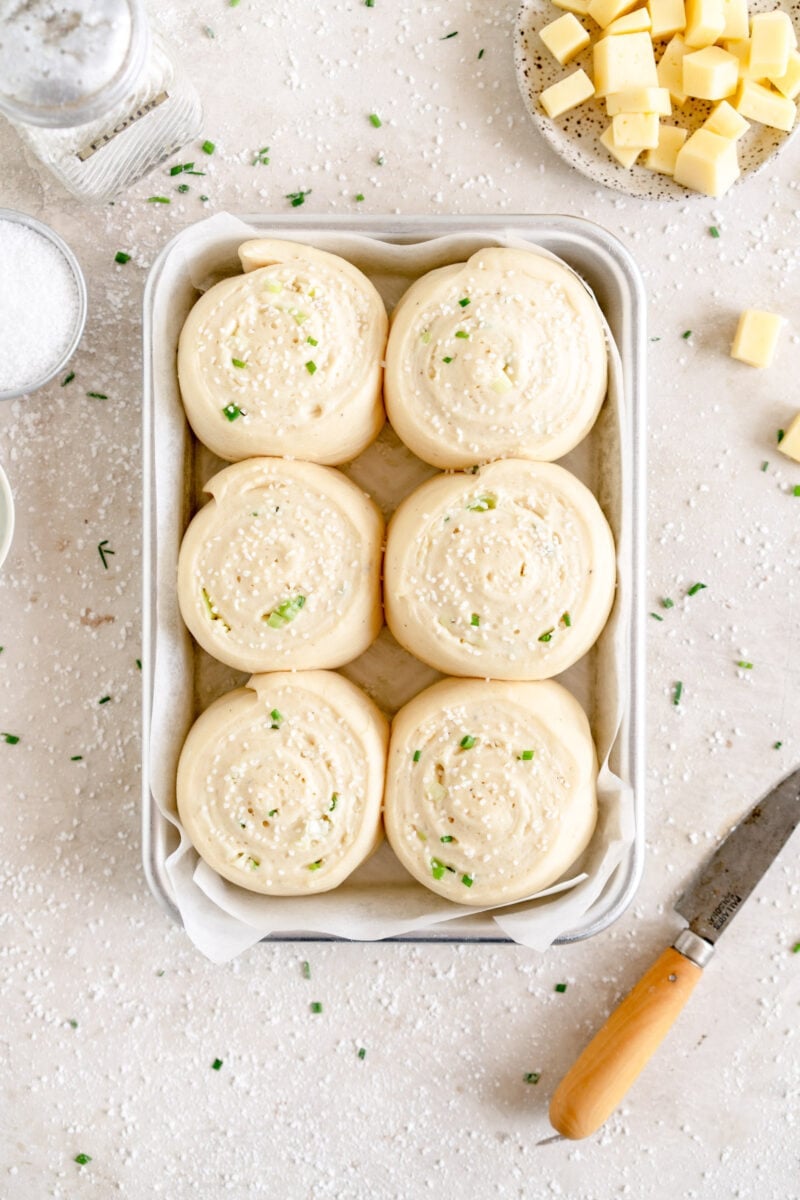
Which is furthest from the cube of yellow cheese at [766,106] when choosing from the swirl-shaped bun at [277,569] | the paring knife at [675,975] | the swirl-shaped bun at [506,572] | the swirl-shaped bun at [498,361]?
the paring knife at [675,975]

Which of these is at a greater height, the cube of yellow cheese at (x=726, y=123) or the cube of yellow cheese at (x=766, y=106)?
the cube of yellow cheese at (x=766, y=106)

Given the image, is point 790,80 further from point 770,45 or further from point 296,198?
point 296,198

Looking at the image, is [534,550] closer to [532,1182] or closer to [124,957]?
[124,957]

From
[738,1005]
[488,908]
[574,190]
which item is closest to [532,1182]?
[738,1005]

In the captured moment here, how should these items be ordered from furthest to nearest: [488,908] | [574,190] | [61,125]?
1. [574,190]
2. [488,908]
3. [61,125]

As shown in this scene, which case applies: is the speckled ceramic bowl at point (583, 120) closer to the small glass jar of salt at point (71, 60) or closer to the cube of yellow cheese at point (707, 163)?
the cube of yellow cheese at point (707, 163)
